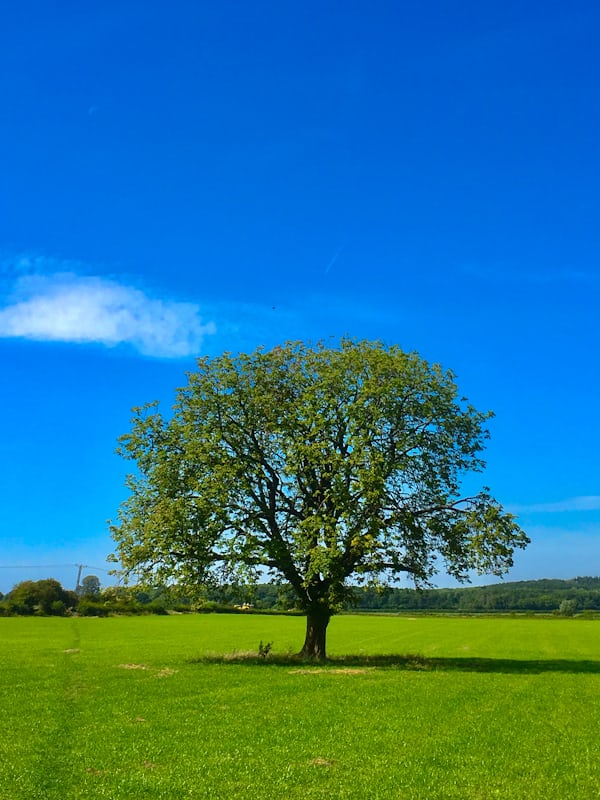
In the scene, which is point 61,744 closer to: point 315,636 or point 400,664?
point 315,636

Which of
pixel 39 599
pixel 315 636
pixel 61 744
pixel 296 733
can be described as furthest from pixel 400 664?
pixel 39 599

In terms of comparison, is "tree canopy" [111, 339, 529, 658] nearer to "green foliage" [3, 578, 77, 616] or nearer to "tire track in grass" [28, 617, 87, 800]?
"tire track in grass" [28, 617, 87, 800]

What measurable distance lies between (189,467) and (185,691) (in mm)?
13860

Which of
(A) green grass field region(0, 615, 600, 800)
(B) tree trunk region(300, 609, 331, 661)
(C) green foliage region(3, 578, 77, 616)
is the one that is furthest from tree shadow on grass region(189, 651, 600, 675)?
(C) green foliage region(3, 578, 77, 616)

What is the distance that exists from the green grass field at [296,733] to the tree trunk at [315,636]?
287 cm

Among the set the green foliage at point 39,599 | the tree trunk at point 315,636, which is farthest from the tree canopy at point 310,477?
the green foliage at point 39,599

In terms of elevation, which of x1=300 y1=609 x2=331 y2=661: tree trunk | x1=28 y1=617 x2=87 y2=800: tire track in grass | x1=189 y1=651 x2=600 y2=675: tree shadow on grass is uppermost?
x1=300 y1=609 x2=331 y2=661: tree trunk

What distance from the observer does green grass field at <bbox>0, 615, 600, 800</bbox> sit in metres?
13.1

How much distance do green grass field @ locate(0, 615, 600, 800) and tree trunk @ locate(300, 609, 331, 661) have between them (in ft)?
9.40

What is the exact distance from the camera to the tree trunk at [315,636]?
3797 centimetres

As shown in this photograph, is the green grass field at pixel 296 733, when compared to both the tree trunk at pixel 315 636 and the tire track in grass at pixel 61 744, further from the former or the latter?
the tree trunk at pixel 315 636

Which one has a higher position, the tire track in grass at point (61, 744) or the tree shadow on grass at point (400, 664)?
the tire track in grass at point (61, 744)

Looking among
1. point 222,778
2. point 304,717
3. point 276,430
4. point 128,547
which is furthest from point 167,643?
point 222,778

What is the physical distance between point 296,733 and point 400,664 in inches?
907
